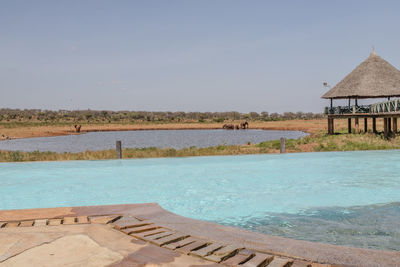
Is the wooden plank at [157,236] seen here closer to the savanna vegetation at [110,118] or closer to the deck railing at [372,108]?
the deck railing at [372,108]

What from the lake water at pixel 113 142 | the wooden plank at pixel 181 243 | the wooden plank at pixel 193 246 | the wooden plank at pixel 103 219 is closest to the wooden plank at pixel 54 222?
the wooden plank at pixel 103 219

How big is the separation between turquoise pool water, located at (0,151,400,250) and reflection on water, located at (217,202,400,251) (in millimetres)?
17

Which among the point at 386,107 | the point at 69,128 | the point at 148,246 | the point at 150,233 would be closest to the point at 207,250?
the point at 148,246

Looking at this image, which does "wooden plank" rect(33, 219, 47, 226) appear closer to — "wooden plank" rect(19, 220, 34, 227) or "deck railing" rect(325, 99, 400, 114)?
"wooden plank" rect(19, 220, 34, 227)

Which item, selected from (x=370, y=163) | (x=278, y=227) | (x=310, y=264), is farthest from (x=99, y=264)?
(x=370, y=163)

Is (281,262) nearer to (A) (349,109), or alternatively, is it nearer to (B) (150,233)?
(B) (150,233)

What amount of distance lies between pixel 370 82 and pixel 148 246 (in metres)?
27.4

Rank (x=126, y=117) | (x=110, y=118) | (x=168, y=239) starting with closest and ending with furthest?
(x=168, y=239) → (x=110, y=118) → (x=126, y=117)

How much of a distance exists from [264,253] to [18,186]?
9.31 metres

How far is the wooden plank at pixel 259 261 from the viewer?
416 cm

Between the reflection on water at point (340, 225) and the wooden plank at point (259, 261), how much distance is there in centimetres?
244

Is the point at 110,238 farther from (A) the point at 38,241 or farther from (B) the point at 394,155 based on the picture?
(B) the point at 394,155

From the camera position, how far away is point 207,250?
15.1 ft

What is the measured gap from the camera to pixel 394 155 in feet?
54.3
